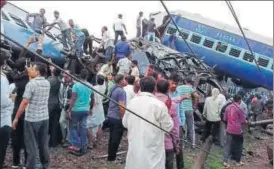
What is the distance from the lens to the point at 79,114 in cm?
993

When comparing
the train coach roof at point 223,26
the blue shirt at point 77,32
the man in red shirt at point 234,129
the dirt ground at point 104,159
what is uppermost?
the train coach roof at point 223,26

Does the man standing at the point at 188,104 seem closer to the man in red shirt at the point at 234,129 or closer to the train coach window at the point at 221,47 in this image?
the man in red shirt at the point at 234,129

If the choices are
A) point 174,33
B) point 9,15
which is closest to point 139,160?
point 9,15

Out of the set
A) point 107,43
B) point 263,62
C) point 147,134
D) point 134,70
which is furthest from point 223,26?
point 147,134

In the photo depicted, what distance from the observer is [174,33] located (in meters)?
23.8

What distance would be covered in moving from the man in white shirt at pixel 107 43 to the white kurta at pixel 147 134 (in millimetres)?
9700

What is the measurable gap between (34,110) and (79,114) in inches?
83.5

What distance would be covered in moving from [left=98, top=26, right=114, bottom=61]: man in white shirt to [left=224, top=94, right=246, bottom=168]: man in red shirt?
5539mm

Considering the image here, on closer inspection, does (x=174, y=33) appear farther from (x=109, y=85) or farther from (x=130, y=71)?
(x=109, y=85)

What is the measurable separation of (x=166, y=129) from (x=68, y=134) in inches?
180

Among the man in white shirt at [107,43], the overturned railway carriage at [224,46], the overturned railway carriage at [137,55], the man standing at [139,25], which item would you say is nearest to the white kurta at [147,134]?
the overturned railway carriage at [137,55]

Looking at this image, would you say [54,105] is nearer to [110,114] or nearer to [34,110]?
[110,114]

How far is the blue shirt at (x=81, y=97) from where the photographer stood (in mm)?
9750

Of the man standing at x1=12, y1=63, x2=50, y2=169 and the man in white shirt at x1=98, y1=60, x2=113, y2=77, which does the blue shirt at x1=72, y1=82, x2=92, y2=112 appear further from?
the man in white shirt at x1=98, y1=60, x2=113, y2=77
